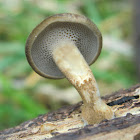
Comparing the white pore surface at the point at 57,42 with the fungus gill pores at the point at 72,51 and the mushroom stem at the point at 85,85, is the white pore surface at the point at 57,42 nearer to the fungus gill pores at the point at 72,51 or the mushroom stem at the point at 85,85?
the fungus gill pores at the point at 72,51

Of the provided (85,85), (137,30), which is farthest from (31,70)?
(85,85)

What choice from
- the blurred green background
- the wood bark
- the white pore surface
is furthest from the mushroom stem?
the wood bark

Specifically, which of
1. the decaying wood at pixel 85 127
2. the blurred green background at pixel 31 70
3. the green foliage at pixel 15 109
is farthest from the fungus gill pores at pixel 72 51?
the blurred green background at pixel 31 70

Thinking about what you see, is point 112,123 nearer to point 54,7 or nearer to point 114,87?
point 114,87

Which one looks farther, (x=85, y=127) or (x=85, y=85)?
(x=85, y=85)

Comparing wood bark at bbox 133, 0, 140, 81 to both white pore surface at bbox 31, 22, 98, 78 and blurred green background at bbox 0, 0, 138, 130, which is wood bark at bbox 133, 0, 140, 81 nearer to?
blurred green background at bbox 0, 0, 138, 130

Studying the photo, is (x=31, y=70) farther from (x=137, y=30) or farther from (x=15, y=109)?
(x=137, y=30)
